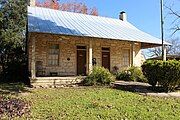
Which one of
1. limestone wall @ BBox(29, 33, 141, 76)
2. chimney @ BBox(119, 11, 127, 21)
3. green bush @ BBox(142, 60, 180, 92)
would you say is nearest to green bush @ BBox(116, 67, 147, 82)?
limestone wall @ BBox(29, 33, 141, 76)

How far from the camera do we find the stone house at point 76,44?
61.9 feet

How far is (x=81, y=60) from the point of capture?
21484 millimetres

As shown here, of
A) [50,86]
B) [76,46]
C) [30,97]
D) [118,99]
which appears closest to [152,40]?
[76,46]

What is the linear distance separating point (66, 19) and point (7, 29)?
23.5 ft

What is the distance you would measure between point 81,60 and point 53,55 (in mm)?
2250

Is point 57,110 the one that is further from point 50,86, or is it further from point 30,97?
point 50,86

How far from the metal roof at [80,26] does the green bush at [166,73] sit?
5195 mm

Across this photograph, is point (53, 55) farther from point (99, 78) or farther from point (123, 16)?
point (123, 16)

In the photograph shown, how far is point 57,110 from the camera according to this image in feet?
33.1

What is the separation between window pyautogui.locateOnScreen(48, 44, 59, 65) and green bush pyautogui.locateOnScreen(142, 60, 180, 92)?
762 cm

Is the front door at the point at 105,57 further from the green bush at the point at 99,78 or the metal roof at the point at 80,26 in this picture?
the green bush at the point at 99,78

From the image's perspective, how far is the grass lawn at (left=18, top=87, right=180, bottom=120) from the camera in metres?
9.60

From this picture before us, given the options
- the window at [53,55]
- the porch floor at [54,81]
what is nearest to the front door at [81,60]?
the window at [53,55]

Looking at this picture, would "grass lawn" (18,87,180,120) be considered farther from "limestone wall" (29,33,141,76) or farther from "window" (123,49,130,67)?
"window" (123,49,130,67)
